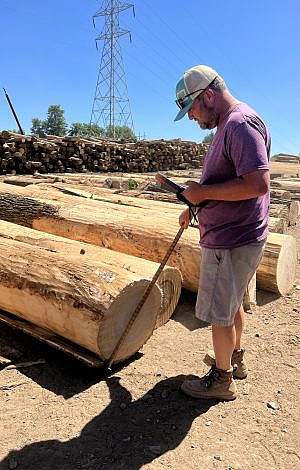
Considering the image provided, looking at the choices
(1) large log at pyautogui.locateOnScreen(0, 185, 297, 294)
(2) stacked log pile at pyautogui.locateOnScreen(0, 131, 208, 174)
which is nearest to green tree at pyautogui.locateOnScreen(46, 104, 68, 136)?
(2) stacked log pile at pyautogui.locateOnScreen(0, 131, 208, 174)

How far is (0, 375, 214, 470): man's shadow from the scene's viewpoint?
2318 millimetres

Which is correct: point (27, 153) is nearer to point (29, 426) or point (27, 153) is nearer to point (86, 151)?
point (86, 151)

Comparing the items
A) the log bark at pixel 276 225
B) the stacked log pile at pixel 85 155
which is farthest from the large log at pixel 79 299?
the stacked log pile at pixel 85 155

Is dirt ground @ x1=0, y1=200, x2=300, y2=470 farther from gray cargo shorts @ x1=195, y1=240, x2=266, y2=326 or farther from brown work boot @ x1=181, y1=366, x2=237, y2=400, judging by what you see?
gray cargo shorts @ x1=195, y1=240, x2=266, y2=326

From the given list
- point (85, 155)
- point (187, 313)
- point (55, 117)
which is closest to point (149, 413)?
point (187, 313)

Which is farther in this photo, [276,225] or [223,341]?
[276,225]

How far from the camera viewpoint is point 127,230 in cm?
469

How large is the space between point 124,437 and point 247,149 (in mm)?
1675

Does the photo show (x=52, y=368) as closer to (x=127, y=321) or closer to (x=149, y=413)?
(x=127, y=321)

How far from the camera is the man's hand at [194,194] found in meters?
2.53

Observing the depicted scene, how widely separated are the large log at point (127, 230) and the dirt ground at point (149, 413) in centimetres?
83

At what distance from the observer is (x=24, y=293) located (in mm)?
3377

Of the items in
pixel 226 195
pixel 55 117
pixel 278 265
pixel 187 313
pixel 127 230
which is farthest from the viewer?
pixel 55 117

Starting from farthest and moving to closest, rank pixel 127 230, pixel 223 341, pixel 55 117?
pixel 55 117, pixel 127 230, pixel 223 341
